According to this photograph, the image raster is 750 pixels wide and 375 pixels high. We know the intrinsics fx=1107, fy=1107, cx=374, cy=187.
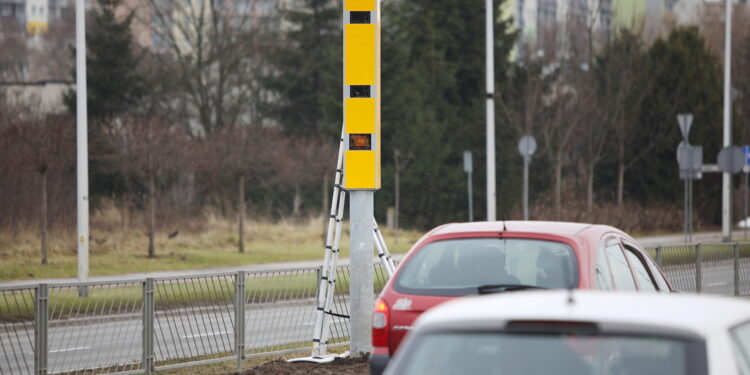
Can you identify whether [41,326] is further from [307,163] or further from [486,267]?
[307,163]

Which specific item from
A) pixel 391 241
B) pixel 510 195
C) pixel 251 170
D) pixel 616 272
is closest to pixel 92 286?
pixel 616 272

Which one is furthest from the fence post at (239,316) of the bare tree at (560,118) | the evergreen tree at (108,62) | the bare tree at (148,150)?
the evergreen tree at (108,62)

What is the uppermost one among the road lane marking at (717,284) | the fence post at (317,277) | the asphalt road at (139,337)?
the fence post at (317,277)

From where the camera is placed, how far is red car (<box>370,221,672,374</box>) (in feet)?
24.3

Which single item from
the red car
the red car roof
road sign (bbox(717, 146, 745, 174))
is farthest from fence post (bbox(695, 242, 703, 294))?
road sign (bbox(717, 146, 745, 174))

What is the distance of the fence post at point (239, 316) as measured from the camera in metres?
11.2

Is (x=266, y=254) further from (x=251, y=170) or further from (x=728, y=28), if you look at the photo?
(x=728, y=28)

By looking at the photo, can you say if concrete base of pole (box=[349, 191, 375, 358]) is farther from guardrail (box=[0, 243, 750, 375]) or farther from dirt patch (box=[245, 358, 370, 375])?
guardrail (box=[0, 243, 750, 375])

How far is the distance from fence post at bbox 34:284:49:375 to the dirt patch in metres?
1.82

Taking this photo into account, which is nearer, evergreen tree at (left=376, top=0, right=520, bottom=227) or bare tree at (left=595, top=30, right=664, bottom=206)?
bare tree at (left=595, top=30, right=664, bottom=206)

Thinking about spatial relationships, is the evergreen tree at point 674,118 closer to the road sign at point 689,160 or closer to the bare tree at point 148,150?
the road sign at point 689,160

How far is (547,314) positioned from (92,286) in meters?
7.11

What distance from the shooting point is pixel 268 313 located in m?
11.7

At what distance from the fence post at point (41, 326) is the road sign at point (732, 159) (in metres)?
25.6
